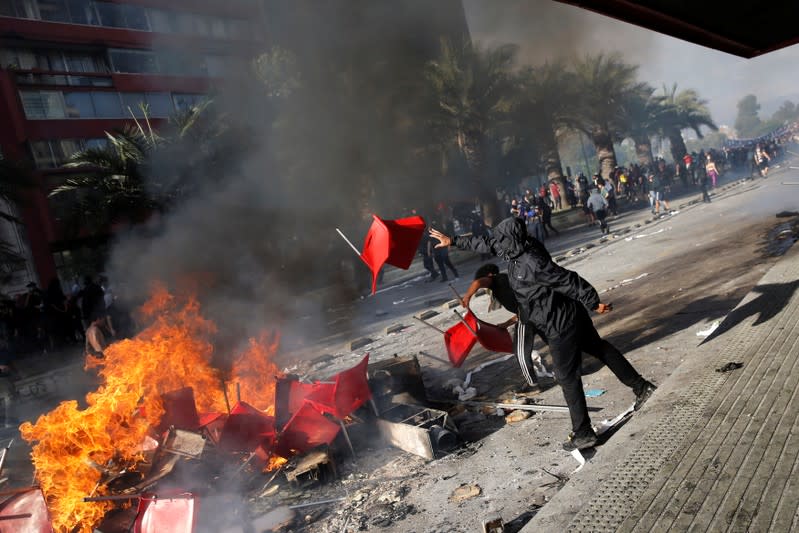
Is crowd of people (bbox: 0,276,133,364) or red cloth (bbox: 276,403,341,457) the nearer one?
red cloth (bbox: 276,403,341,457)

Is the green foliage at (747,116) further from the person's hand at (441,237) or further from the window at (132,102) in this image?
the person's hand at (441,237)

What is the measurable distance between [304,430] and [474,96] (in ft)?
53.2

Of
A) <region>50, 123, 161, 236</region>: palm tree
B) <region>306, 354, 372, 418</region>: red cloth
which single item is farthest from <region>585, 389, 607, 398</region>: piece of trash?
<region>50, 123, 161, 236</region>: palm tree

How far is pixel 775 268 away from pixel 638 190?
65.8 feet

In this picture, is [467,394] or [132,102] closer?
[467,394]

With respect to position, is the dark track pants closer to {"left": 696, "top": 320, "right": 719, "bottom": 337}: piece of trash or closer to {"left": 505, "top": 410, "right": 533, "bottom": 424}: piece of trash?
{"left": 505, "top": 410, "right": 533, "bottom": 424}: piece of trash

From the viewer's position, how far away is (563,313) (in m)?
3.57

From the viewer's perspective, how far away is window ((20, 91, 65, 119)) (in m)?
22.6

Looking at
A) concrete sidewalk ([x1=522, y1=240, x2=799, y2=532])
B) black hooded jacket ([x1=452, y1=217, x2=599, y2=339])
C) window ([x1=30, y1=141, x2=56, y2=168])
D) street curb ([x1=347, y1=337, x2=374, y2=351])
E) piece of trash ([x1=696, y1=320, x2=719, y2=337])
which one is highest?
window ([x1=30, y1=141, x2=56, y2=168])

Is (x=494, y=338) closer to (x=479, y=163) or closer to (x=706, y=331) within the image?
(x=706, y=331)

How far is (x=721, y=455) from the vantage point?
2.46 m

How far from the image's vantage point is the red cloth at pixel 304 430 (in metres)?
4.51

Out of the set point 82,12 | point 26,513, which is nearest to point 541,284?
point 26,513

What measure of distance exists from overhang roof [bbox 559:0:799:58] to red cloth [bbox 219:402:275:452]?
12.7ft
